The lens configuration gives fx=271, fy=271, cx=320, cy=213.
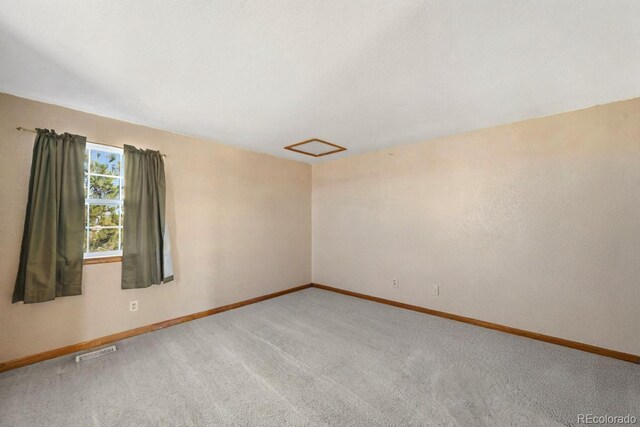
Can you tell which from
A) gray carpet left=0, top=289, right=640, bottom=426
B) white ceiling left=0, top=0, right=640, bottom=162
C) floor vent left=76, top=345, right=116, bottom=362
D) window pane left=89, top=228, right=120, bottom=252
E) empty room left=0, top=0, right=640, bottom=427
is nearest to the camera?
white ceiling left=0, top=0, right=640, bottom=162

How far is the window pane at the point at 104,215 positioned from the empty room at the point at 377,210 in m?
0.02

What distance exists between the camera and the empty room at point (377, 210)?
162 cm

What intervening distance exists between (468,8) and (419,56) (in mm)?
417

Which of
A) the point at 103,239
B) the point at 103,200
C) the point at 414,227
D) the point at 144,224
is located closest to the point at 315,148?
the point at 414,227

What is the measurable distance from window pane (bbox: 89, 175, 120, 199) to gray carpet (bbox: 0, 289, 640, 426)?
1.51 metres

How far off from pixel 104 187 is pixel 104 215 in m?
0.29

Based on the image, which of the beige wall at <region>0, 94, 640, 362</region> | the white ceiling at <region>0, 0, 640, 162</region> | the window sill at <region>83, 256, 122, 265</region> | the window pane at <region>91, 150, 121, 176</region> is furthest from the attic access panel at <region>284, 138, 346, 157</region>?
the window sill at <region>83, 256, 122, 265</region>

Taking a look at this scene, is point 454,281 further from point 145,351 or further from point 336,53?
point 145,351

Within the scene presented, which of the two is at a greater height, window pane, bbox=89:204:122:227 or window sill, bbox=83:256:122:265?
window pane, bbox=89:204:122:227

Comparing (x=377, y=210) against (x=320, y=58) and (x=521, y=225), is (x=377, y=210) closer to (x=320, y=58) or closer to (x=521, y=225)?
(x=521, y=225)

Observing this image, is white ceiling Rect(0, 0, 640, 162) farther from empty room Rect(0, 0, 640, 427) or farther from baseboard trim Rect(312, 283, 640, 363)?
baseboard trim Rect(312, 283, 640, 363)

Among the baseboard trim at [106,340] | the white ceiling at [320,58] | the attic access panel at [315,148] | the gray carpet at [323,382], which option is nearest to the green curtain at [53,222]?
the white ceiling at [320,58]

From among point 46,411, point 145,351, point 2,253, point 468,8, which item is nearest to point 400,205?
point 468,8

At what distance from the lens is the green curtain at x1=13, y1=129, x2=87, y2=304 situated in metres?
2.31
